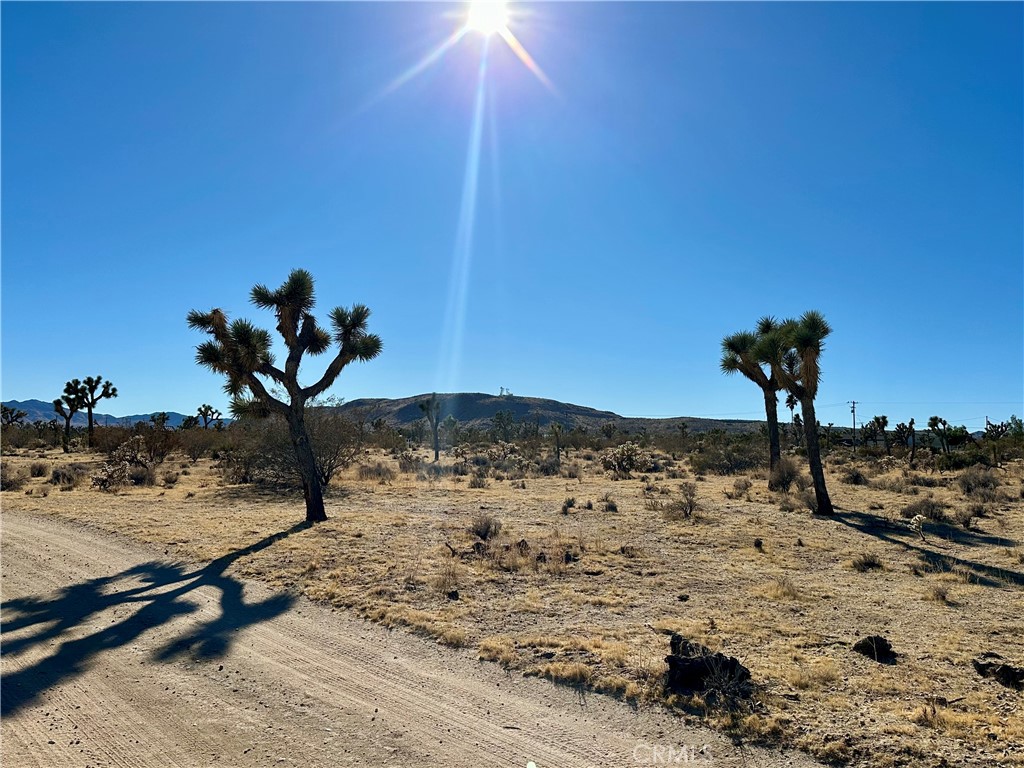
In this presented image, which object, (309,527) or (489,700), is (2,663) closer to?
(489,700)

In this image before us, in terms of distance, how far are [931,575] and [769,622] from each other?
4387 mm

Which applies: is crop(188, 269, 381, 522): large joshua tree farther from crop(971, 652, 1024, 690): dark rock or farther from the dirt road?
crop(971, 652, 1024, 690): dark rock

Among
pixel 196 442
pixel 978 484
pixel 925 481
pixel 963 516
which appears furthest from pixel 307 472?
pixel 196 442

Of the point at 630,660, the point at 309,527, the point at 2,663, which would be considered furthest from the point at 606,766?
the point at 309,527

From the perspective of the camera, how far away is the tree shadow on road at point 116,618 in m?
6.11

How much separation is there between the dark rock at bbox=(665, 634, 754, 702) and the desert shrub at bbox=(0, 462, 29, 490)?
24.8 metres

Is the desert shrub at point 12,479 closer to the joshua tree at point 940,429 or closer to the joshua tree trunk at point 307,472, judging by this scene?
the joshua tree trunk at point 307,472

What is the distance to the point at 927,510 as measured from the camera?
15.5m

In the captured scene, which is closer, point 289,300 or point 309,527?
point 309,527

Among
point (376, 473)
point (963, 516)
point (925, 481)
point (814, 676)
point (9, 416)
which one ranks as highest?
point (9, 416)

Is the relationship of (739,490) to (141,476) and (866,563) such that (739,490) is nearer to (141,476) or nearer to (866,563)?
(866,563)

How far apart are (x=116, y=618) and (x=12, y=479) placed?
778 inches

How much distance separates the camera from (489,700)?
5461 mm

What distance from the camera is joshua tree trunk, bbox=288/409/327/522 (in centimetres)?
1512
